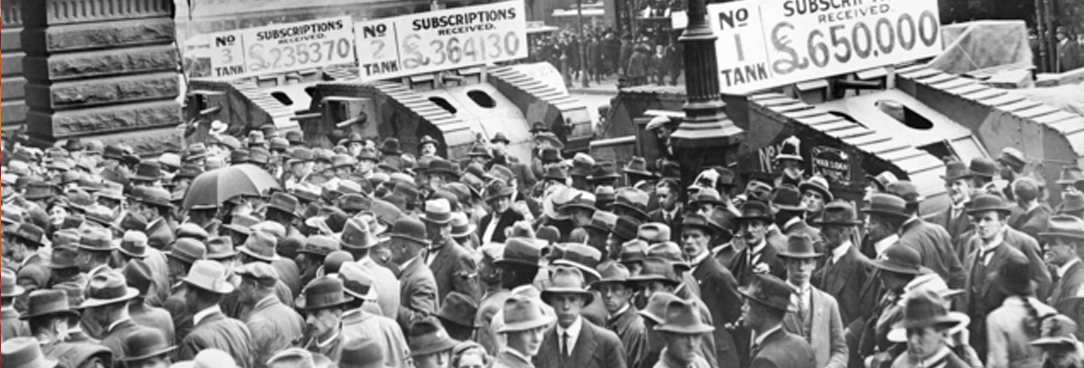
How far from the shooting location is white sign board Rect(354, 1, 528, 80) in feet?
71.1

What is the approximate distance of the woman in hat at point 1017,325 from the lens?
7285 mm

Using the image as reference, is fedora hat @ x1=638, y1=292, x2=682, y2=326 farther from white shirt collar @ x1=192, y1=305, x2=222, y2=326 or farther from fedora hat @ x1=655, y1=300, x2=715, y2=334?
white shirt collar @ x1=192, y1=305, x2=222, y2=326

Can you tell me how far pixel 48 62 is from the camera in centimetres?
1727

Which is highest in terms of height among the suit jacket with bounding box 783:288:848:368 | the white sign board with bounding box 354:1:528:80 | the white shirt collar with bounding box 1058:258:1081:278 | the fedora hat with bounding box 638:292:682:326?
the white sign board with bounding box 354:1:528:80

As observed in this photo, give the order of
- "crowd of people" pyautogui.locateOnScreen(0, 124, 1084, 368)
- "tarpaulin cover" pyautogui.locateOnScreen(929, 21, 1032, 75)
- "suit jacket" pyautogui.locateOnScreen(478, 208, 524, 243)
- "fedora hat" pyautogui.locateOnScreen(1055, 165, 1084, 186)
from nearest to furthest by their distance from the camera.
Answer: "crowd of people" pyautogui.locateOnScreen(0, 124, 1084, 368), "fedora hat" pyautogui.locateOnScreen(1055, 165, 1084, 186), "suit jacket" pyautogui.locateOnScreen(478, 208, 524, 243), "tarpaulin cover" pyautogui.locateOnScreen(929, 21, 1032, 75)

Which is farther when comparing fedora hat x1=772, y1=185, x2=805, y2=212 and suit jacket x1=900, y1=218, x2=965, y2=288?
fedora hat x1=772, y1=185, x2=805, y2=212

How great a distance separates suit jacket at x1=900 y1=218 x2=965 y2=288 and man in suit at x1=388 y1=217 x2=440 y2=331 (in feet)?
10.5

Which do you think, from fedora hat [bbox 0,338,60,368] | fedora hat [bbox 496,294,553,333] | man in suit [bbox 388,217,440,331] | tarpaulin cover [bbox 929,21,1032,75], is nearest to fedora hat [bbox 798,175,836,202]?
man in suit [bbox 388,217,440,331]

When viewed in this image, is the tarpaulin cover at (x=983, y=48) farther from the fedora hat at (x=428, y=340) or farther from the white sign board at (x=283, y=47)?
the fedora hat at (x=428, y=340)

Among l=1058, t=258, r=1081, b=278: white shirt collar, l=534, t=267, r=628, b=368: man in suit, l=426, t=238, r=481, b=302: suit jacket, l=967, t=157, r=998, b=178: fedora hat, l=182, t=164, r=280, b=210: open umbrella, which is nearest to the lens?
l=534, t=267, r=628, b=368: man in suit

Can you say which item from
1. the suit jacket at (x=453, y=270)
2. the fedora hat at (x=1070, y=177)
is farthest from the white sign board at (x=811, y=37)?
the suit jacket at (x=453, y=270)

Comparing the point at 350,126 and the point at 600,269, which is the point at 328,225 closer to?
the point at 600,269

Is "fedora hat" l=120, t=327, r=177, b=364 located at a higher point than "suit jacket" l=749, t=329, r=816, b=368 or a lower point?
higher

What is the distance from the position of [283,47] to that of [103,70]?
20.0ft
